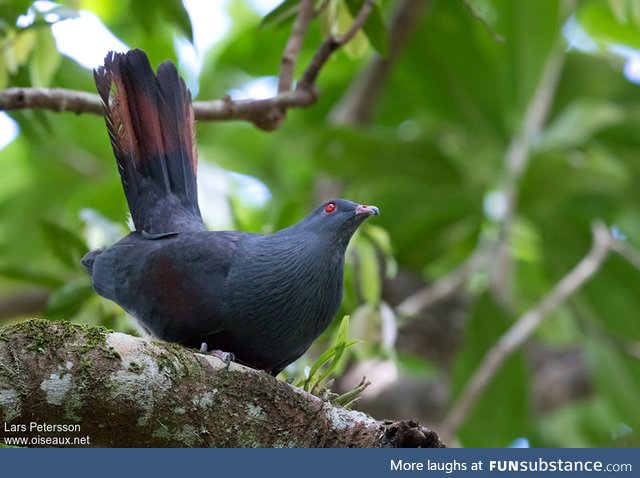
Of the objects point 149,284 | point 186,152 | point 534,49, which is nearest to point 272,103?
point 186,152

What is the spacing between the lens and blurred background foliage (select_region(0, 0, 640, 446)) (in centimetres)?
633

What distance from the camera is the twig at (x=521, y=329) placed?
17.7ft

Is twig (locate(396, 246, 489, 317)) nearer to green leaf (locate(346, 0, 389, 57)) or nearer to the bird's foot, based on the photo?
green leaf (locate(346, 0, 389, 57))

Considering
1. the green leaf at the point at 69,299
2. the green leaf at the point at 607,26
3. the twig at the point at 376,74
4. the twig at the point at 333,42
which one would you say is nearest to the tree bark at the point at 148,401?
the twig at the point at 333,42

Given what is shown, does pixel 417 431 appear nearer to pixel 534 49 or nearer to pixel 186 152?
pixel 186 152

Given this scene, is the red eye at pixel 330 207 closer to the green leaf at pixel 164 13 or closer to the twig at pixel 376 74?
the green leaf at pixel 164 13

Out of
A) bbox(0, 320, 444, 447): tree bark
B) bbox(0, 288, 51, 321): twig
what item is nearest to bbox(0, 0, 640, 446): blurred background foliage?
bbox(0, 288, 51, 321): twig

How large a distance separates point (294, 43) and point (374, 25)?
33 centimetres

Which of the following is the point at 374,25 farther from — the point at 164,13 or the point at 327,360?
the point at 327,360

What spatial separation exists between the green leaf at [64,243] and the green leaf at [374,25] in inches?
70.1

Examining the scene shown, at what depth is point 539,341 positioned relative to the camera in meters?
7.45

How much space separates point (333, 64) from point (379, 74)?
125 cm

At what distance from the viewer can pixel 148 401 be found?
8.77 ft

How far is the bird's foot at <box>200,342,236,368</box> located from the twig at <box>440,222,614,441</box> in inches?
85.5
